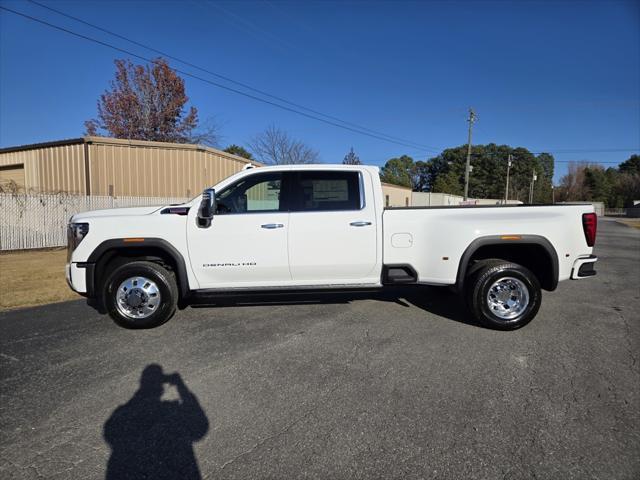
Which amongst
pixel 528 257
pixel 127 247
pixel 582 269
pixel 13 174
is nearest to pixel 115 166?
pixel 13 174

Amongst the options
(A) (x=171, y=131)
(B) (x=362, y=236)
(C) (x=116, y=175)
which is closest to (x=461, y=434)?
(B) (x=362, y=236)

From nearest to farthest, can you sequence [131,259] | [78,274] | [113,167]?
[78,274] < [131,259] < [113,167]

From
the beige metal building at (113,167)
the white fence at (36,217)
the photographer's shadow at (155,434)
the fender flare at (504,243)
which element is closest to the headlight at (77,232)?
the photographer's shadow at (155,434)

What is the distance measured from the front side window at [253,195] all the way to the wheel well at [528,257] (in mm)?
2619

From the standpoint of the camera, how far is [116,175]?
1706 centimetres

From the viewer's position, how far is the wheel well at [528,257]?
4.95m

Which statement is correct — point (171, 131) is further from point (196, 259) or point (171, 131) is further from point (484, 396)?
point (484, 396)

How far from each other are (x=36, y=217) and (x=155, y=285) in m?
11.5

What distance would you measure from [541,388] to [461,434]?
3.82ft

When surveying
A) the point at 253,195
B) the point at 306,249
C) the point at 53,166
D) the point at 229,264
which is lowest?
the point at 229,264

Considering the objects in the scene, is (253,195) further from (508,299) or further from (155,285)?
(508,299)

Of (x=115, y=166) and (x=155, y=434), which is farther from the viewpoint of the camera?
(x=115, y=166)

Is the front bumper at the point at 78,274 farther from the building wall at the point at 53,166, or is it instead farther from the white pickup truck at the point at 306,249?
the building wall at the point at 53,166

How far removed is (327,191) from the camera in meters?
5.19
